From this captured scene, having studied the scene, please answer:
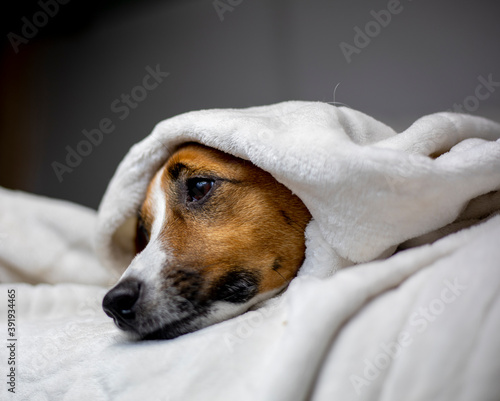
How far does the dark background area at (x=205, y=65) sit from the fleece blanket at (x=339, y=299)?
75 centimetres

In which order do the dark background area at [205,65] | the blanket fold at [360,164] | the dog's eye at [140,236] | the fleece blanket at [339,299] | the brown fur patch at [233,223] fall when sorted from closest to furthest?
the fleece blanket at [339,299] → the blanket fold at [360,164] → the brown fur patch at [233,223] → the dog's eye at [140,236] → the dark background area at [205,65]

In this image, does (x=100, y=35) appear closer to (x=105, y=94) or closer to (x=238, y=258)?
(x=105, y=94)

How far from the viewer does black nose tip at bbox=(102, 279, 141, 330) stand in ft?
2.51

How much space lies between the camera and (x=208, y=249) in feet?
2.76

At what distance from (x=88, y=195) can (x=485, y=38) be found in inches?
86.9

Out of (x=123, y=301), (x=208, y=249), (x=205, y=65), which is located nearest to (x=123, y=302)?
(x=123, y=301)

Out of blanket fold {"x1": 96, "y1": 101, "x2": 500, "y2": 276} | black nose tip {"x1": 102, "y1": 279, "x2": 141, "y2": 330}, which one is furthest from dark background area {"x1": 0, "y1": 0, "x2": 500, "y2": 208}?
black nose tip {"x1": 102, "y1": 279, "x2": 141, "y2": 330}

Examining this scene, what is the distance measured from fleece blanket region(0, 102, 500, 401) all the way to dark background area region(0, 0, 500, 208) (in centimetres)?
75

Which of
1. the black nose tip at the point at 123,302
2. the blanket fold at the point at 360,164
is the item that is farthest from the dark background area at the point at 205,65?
the black nose tip at the point at 123,302

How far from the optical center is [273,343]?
1.97 ft

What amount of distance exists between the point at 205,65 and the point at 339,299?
208 centimetres

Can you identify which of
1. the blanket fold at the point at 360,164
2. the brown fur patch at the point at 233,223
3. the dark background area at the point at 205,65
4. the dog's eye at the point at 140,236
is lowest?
the dog's eye at the point at 140,236

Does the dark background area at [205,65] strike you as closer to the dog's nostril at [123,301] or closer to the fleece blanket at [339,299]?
the fleece blanket at [339,299]

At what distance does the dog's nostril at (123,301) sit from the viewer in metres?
0.76
